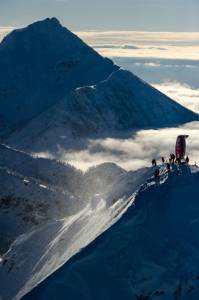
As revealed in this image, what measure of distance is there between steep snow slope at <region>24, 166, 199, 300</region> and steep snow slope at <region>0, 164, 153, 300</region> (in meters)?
3.55

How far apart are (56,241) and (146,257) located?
22576mm

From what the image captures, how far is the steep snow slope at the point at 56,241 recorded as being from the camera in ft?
317

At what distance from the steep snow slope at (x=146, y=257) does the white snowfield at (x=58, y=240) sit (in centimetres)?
322

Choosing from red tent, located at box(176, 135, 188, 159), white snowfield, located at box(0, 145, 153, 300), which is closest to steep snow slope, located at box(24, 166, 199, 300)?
white snowfield, located at box(0, 145, 153, 300)

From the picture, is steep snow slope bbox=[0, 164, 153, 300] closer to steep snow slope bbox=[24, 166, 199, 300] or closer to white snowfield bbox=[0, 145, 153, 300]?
white snowfield bbox=[0, 145, 153, 300]

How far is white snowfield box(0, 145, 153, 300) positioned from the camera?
96.7m

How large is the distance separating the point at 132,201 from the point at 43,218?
8269 centimetres

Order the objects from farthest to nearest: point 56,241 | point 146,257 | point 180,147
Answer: point 56,241, point 180,147, point 146,257

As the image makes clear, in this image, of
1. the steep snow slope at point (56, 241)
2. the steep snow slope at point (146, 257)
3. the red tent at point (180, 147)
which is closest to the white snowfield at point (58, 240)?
the steep snow slope at point (56, 241)

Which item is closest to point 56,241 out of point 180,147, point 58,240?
point 58,240

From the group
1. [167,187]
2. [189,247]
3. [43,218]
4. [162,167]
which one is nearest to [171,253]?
[189,247]

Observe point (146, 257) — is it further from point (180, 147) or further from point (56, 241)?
point (180, 147)

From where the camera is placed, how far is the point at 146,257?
8831 centimetres

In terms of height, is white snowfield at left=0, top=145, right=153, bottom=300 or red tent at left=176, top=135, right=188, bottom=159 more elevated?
red tent at left=176, top=135, right=188, bottom=159
